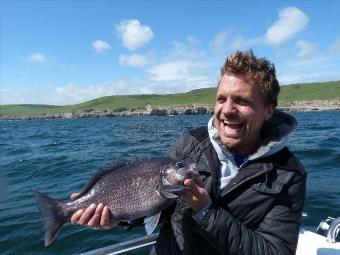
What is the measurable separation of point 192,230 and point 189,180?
2.27 ft

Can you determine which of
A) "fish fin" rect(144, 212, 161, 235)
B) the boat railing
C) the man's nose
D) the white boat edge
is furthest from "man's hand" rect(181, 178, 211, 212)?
the white boat edge

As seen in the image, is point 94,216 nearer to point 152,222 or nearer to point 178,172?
point 152,222

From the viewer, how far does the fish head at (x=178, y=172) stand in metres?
3.68

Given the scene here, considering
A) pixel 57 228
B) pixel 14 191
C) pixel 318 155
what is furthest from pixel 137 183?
pixel 318 155

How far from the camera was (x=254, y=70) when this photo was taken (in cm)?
Answer: 383

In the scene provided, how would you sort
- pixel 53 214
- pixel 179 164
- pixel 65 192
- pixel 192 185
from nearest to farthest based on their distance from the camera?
pixel 192 185
pixel 179 164
pixel 53 214
pixel 65 192

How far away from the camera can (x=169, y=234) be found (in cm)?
427

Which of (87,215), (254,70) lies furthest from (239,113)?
(87,215)

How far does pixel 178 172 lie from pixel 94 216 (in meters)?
0.95

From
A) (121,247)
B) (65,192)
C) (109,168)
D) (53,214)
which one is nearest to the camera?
(53,214)

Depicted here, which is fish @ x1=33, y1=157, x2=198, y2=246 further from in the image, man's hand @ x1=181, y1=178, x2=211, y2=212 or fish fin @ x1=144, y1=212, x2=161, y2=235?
man's hand @ x1=181, y1=178, x2=211, y2=212

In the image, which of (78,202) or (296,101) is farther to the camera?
(296,101)

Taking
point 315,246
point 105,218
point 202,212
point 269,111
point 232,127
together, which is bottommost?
point 315,246

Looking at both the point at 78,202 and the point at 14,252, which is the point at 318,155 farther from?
the point at 78,202
